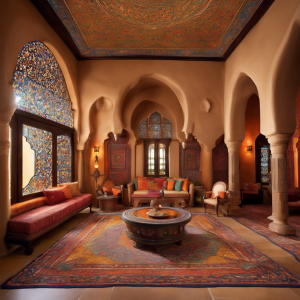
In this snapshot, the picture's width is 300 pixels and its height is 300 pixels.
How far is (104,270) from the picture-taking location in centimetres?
338

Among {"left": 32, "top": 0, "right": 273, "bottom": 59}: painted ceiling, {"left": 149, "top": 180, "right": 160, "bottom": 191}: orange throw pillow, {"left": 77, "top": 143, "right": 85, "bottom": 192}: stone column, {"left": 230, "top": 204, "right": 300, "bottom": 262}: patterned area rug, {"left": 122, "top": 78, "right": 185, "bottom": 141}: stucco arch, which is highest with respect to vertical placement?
{"left": 32, "top": 0, "right": 273, "bottom": 59}: painted ceiling

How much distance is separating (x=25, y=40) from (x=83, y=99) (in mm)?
3363

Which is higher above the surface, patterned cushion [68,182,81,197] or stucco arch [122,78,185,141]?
stucco arch [122,78,185,141]

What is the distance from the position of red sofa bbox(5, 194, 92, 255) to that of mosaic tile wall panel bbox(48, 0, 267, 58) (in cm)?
486

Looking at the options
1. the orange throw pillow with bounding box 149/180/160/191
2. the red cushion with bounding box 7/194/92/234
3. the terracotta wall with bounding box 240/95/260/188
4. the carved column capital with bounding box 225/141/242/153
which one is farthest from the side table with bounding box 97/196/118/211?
the terracotta wall with bounding box 240/95/260/188

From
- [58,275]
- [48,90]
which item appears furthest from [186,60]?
[58,275]

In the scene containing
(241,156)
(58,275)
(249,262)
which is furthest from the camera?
(241,156)

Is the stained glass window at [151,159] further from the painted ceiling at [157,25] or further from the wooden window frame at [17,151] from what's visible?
the wooden window frame at [17,151]

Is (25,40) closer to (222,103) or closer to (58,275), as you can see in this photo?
(58,275)

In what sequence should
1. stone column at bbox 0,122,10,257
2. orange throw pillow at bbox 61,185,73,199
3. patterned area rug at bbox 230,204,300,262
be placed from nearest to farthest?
stone column at bbox 0,122,10,257
patterned area rug at bbox 230,204,300,262
orange throw pillow at bbox 61,185,73,199

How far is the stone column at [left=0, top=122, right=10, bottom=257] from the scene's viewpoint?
3955 mm

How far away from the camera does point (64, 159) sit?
741 cm

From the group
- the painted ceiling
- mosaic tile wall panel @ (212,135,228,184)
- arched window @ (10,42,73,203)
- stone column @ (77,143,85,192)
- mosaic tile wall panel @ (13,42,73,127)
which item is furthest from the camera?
mosaic tile wall panel @ (212,135,228,184)

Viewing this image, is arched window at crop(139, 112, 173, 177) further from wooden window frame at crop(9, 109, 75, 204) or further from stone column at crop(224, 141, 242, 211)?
wooden window frame at crop(9, 109, 75, 204)
